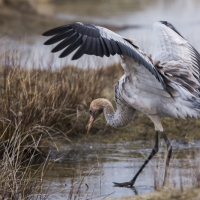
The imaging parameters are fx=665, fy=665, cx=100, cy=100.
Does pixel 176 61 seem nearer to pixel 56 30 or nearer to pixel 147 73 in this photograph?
pixel 147 73

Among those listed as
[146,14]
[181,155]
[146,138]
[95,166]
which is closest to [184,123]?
[146,138]

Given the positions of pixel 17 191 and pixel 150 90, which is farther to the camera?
pixel 150 90

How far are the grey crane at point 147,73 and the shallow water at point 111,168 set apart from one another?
6.6 inches

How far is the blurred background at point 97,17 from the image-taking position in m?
15.4

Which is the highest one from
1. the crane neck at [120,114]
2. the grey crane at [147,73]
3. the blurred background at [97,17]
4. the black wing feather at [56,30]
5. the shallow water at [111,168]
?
the black wing feather at [56,30]

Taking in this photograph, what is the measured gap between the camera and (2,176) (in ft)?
16.7

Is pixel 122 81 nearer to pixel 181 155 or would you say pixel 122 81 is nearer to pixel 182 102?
pixel 182 102

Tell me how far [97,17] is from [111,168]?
14772 millimetres

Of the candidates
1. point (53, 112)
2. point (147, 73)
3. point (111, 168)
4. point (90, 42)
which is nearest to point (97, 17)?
point (53, 112)

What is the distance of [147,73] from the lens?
629 cm

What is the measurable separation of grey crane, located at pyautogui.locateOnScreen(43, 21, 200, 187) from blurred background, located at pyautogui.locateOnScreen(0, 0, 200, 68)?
2603 mm

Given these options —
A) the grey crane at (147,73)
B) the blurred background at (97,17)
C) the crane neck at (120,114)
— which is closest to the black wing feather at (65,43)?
the grey crane at (147,73)

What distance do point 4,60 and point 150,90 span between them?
2811 millimetres

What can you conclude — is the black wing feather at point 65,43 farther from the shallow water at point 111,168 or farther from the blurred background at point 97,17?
the blurred background at point 97,17
